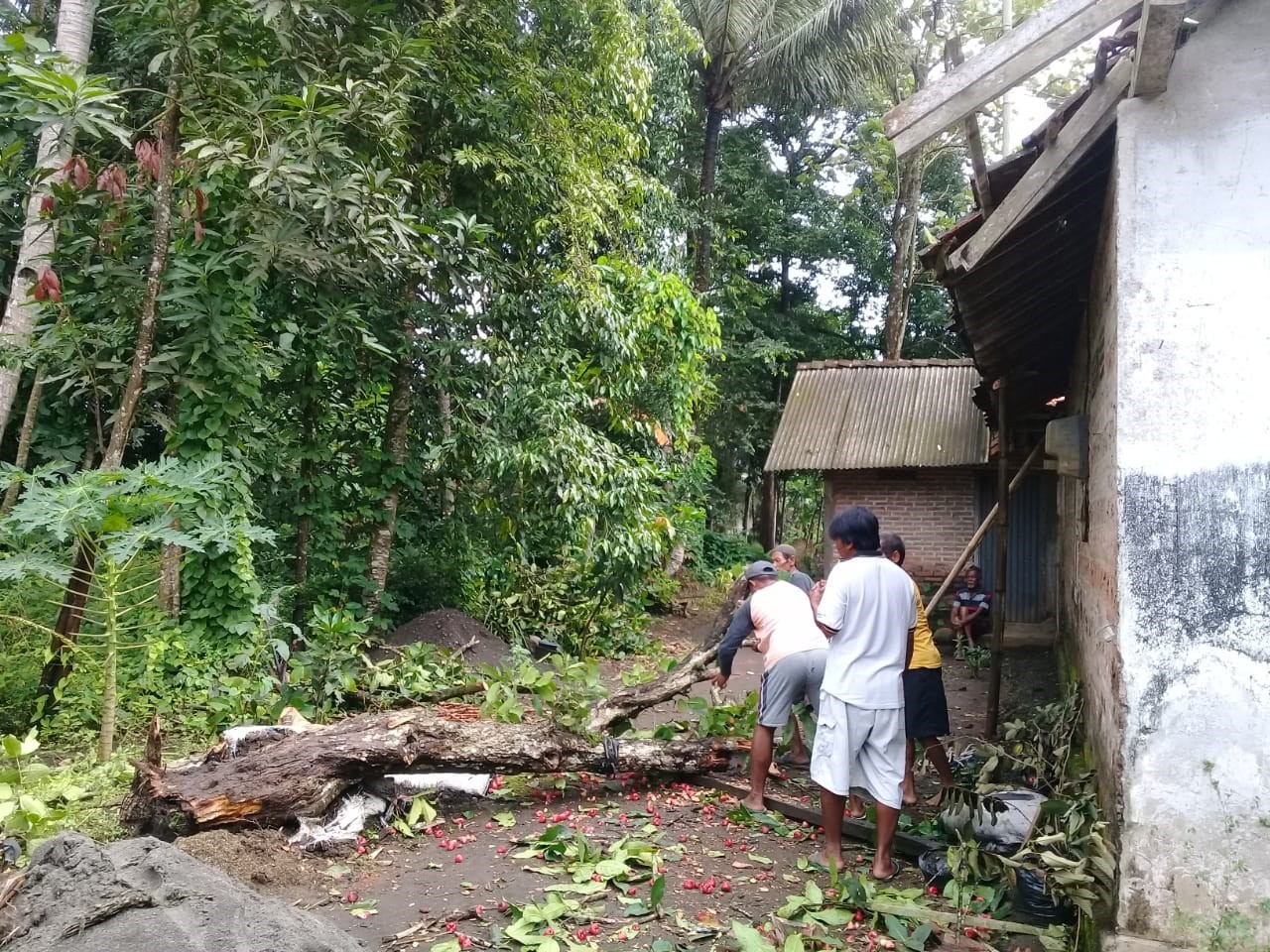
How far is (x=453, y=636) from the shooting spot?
30.9 feet

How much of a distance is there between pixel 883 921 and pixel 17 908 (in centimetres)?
340

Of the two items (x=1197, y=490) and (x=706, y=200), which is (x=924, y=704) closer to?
(x=1197, y=490)

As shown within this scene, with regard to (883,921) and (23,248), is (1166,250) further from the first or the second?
(23,248)

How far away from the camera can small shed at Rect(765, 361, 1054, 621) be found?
12.2 meters

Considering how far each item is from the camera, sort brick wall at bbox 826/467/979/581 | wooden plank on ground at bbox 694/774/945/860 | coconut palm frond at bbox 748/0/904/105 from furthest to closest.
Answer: coconut palm frond at bbox 748/0/904/105 < brick wall at bbox 826/467/979/581 < wooden plank on ground at bbox 694/774/945/860

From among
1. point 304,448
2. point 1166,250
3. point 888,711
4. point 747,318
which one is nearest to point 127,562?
point 304,448

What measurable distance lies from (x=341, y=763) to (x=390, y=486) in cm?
448

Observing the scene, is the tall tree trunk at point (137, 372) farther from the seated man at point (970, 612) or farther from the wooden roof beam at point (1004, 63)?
the seated man at point (970, 612)

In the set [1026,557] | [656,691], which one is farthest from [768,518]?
[656,691]

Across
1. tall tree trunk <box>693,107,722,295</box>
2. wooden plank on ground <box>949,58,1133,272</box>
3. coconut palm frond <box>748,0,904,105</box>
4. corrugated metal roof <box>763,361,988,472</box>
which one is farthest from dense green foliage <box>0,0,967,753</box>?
coconut palm frond <box>748,0,904,105</box>

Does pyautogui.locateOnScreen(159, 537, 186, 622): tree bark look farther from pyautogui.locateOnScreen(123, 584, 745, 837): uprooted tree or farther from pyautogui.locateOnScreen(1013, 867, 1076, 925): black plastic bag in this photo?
pyautogui.locateOnScreen(1013, 867, 1076, 925): black plastic bag

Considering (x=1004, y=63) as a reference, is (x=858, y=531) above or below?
→ below

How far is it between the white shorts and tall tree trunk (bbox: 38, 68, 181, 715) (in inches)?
186

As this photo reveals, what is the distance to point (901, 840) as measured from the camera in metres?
4.68
